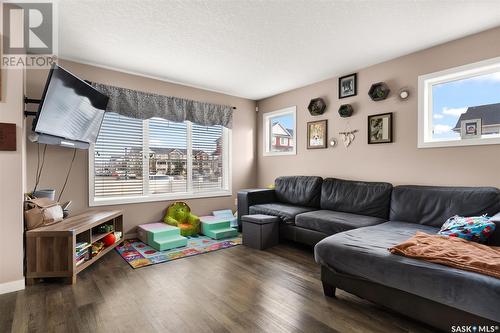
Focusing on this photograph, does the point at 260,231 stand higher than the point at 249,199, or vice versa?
the point at 249,199

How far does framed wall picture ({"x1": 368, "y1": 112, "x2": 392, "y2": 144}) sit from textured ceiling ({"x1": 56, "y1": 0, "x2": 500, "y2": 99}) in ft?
2.51

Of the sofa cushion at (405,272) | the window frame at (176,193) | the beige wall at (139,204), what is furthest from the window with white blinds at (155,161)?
the sofa cushion at (405,272)

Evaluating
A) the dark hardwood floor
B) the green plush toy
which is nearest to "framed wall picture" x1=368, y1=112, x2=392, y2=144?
the dark hardwood floor

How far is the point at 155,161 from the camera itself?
4.19m

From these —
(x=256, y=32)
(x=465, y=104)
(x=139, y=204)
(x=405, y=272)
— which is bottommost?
(x=405, y=272)

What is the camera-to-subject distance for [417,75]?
10.4 ft

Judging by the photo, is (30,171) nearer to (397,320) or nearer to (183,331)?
(183,331)

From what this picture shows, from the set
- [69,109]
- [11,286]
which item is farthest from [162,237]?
[69,109]

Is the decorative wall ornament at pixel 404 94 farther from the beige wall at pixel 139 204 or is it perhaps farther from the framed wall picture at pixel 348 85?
the beige wall at pixel 139 204

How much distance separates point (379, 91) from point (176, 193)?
353cm

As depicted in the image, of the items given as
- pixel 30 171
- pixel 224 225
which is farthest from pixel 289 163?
pixel 30 171

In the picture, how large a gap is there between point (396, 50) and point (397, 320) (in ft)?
9.77

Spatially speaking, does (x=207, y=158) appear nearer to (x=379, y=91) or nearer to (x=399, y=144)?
(x=379, y=91)

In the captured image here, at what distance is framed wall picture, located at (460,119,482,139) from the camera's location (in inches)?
110
